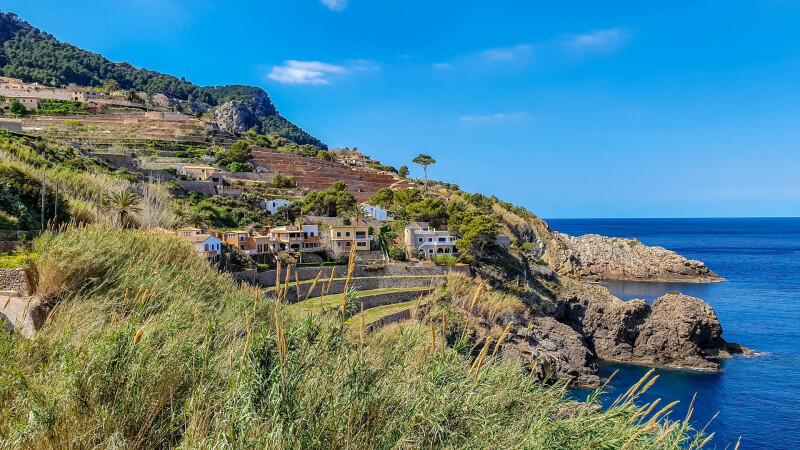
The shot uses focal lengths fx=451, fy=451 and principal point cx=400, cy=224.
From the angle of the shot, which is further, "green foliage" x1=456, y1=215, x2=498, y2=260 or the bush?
"green foliage" x1=456, y1=215, x2=498, y2=260

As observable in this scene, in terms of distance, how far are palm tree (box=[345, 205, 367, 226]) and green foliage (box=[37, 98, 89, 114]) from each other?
43.9 m

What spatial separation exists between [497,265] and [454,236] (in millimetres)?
4971

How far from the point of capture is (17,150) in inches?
965

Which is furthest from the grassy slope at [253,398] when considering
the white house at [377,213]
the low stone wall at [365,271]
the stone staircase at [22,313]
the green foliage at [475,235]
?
the white house at [377,213]

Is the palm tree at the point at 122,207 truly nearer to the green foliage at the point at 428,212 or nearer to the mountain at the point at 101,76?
the green foliage at the point at 428,212

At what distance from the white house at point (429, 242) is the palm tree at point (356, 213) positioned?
469cm

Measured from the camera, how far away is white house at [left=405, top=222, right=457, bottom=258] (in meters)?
33.1

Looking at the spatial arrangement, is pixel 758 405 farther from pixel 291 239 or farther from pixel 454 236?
pixel 291 239

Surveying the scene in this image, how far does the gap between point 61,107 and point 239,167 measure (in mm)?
31962

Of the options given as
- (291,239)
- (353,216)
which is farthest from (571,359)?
(353,216)

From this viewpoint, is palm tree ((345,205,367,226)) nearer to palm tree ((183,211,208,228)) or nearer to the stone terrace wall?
palm tree ((183,211,208,228))

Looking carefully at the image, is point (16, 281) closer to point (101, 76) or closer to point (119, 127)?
point (119, 127)

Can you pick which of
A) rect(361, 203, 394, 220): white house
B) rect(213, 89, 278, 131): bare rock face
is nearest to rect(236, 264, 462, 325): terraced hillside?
rect(361, 203, 394, 220): white house

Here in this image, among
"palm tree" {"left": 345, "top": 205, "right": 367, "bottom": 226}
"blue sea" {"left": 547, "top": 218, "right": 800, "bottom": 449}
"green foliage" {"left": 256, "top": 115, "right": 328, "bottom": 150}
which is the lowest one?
"blue sea" {"left": 547, "top": 218, "right": 800, "bottom": 449}
